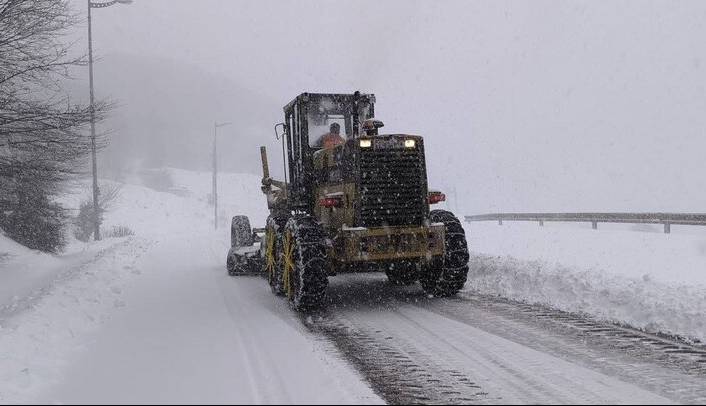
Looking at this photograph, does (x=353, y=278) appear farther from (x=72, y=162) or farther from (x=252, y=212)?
(x=252, y=212)

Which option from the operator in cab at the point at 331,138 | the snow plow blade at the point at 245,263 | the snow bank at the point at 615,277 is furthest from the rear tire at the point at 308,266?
the snow plow blade at the point at 245,263

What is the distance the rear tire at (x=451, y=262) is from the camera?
786 cm

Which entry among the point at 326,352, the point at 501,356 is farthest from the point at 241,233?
the point at 501,356

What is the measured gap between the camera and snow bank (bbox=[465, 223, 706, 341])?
20.5 ft

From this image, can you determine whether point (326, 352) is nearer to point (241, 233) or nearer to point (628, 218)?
point (241, 233)

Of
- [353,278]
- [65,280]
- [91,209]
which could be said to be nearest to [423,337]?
[353,278]

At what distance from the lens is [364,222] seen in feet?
23.8

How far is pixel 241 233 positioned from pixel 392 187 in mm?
6107

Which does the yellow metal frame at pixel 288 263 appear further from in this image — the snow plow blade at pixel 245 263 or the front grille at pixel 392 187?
the snow plow blade at pixel 245 263

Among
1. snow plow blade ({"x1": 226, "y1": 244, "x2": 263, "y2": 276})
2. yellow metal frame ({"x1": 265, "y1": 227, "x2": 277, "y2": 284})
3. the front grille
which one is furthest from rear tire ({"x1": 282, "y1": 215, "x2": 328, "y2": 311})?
snow plow blade ({"x1": 226, "y1": 244, "x2": 263, "y2": 276})

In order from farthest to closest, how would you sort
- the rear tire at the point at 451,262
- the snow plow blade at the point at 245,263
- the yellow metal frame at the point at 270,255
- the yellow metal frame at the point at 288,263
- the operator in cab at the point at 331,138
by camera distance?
the snow plow blade at the point at 245,263
the yellow metal frame at the point at 270,255
the operator in cab at the point at 331,138
the rear tire at the point at 451,262
the yellow metal frame at the point at 288,263

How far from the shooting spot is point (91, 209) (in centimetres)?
2739

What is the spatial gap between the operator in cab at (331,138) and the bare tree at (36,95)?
4865 millimetres

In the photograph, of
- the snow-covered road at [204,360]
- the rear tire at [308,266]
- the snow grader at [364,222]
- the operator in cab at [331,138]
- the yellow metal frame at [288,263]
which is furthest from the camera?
the operator in cab at [331,138]
